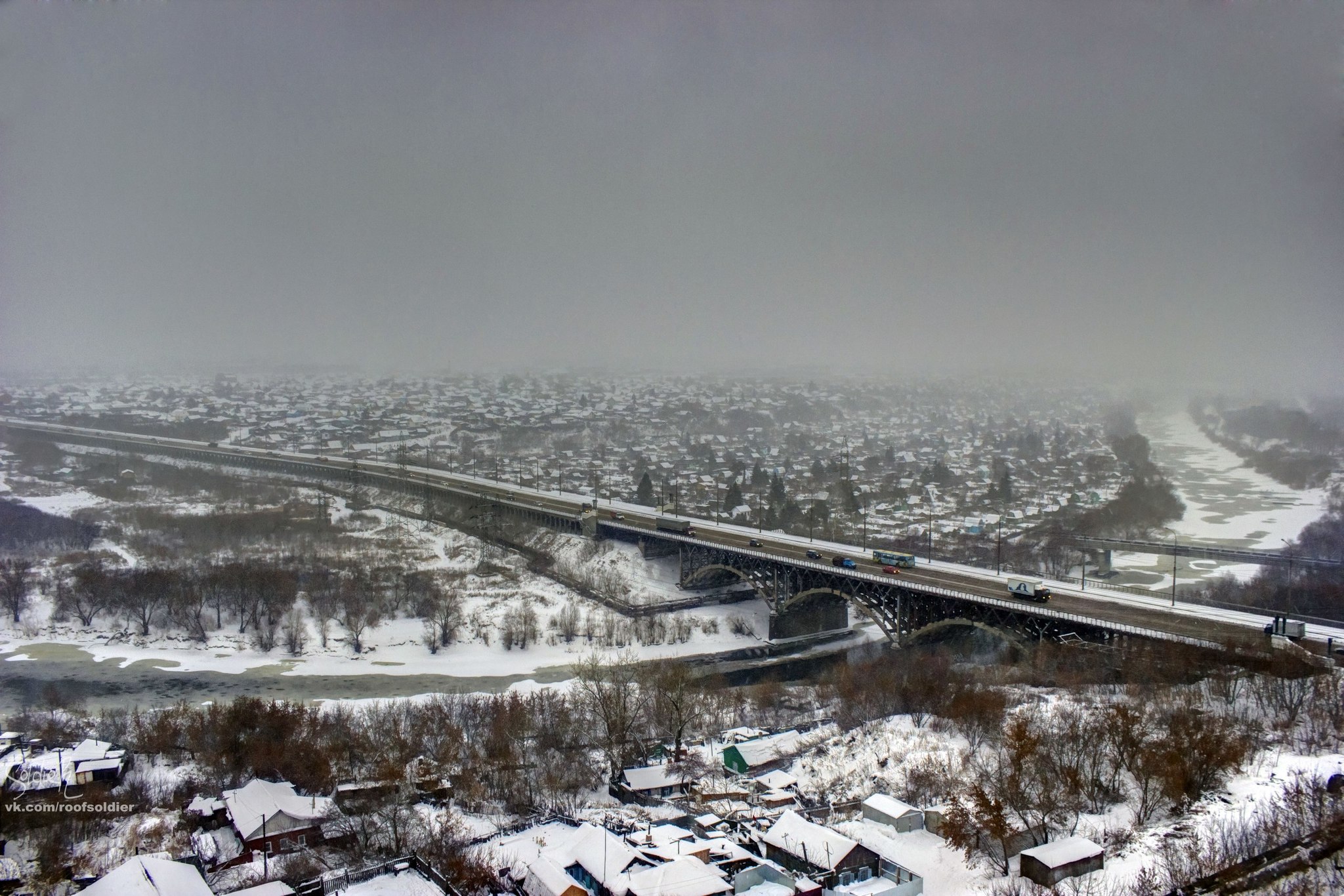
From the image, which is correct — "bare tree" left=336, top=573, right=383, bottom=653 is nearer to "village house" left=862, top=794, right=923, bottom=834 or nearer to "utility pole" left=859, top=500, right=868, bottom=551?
"village house" left=862, top=794, right=923, bottom=834

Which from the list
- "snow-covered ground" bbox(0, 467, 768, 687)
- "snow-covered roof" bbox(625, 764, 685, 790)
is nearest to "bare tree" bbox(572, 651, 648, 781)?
"snow-covered roof" bbox(625, 764, 685, 790)

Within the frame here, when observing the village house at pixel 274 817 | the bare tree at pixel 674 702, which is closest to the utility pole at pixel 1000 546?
the bare tree at pixel 674 702

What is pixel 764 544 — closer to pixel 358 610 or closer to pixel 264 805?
pixel 358 610

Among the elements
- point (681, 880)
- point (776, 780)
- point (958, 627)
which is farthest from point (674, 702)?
point (958, 627)

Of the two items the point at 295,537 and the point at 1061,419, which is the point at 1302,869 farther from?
the point at 1061,419

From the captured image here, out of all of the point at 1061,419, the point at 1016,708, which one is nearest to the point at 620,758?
the point at 1016,708

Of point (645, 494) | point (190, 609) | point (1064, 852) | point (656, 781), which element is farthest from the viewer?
point (645, 494)
